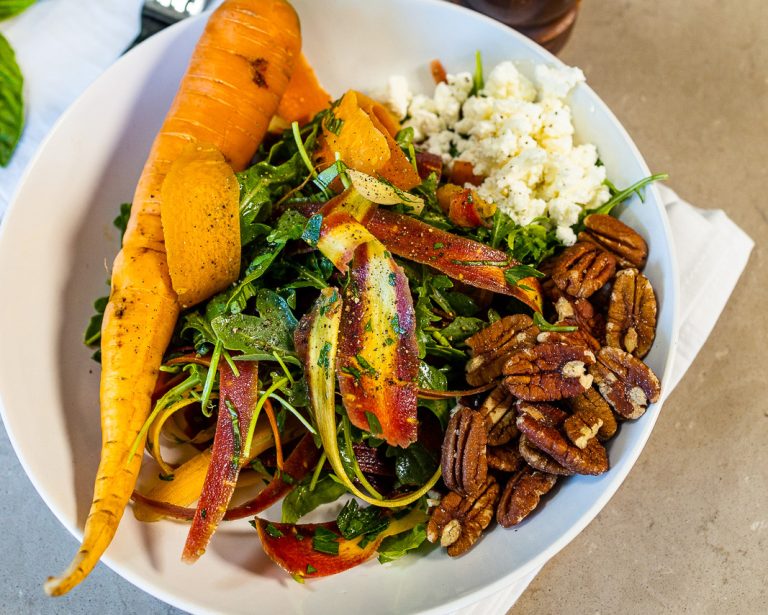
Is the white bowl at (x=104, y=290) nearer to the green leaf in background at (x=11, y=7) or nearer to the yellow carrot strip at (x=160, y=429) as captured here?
the yellow carrot strip at (x=160, y=429)

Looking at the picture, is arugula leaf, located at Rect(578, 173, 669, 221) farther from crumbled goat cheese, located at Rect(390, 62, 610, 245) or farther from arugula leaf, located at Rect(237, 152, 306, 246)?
arugula leaf, located at Rect(237, 152, 306, 246)

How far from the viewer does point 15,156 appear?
2.02 m

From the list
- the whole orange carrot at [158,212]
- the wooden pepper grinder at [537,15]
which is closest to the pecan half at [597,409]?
the whole orange carrot at [158,212]

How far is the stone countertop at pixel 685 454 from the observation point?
5.65 feet

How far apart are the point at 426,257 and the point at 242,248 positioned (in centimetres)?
44

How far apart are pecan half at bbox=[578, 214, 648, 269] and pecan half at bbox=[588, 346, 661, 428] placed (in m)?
0.26

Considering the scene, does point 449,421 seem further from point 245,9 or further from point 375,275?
point 245,9

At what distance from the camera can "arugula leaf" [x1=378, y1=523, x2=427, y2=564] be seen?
1.50 metres

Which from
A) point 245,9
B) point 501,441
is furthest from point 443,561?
point 245,9

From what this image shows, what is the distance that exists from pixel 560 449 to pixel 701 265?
0.87m

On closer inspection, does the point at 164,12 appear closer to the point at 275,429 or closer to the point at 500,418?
the point at 275,429

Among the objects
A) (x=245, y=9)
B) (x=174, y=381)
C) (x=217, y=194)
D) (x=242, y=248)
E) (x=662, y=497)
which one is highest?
(x=245, y=9)

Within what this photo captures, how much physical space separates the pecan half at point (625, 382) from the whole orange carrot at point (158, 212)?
3.19 ft

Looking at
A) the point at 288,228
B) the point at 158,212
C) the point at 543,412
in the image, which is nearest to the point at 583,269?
the point at 543,412
